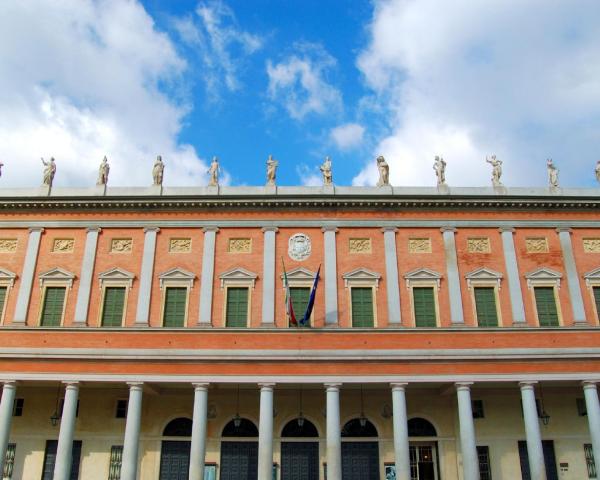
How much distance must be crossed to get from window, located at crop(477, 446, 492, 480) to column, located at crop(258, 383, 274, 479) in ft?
28.6

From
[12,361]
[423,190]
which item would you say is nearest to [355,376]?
[423,190]

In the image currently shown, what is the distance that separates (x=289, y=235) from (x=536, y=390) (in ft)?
38.9

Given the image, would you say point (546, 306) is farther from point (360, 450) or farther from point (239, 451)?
point (239, 451)

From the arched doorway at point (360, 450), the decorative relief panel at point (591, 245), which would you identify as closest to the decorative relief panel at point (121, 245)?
the arched doorway at point (360, 450)

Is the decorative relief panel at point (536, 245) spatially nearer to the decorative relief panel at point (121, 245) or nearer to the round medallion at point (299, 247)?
the round medallion at point (299, 247)

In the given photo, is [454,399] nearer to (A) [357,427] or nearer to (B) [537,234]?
(A) [357,427]

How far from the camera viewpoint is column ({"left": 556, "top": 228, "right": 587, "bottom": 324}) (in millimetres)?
22828

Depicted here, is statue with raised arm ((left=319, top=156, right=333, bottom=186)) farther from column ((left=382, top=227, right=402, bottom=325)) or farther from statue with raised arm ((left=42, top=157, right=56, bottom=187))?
statue with raised arm ((left=42, top=157, right=56, bottom=187))

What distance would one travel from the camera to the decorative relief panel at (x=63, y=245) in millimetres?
24094

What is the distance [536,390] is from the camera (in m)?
23.6

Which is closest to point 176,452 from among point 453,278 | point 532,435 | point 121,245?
point 121,245

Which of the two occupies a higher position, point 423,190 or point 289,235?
point 423,190

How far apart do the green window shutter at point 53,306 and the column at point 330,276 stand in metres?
10.6

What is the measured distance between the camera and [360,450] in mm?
23375
